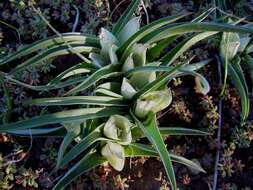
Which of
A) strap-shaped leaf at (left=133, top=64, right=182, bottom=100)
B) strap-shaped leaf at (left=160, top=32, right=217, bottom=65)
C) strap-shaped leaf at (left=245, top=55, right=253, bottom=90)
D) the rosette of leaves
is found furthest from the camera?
strap-shaped leaf at (left=245, top=55, right=253, bottom=90)

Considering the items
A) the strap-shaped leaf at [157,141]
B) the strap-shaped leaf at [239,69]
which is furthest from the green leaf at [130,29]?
the strap-shaped leaf at [239,69]

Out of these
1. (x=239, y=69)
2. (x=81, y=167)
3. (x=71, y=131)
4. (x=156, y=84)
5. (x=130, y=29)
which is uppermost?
(x=130, y=29)

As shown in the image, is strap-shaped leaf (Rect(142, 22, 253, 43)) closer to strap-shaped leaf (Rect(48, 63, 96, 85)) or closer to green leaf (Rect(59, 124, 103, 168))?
strap-shaped leaf (Rect(48, 63, 96, 85))

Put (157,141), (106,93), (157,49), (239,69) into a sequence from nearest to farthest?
(157,141) < (106,93) < (157,49) < (239,69)

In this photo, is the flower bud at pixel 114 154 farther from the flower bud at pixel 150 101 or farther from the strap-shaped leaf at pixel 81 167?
the flower bud at pixel 150 101

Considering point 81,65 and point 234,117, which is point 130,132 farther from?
point 234,117

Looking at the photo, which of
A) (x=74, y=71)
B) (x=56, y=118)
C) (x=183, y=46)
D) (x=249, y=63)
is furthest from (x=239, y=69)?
(x=56, y=118)

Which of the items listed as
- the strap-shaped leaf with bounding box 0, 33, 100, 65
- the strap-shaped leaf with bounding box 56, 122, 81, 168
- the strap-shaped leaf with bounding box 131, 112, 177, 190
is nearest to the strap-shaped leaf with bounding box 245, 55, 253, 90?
the strap-shaped leaf with bounding box 131, 112, 177, 190

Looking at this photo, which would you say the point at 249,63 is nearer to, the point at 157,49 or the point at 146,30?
the point at 157,49

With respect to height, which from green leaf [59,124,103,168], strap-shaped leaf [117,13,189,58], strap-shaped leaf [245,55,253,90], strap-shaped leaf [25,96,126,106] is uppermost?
strap-shaped leaf [117,13,189,58]
